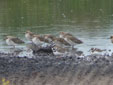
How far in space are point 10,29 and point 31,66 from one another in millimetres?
10680

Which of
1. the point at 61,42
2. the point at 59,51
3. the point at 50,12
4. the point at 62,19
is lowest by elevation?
the point at 50,12

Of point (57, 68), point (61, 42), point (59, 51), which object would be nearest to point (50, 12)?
point (61, 42)

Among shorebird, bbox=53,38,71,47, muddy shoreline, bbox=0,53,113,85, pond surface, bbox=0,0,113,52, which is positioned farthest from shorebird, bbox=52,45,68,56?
shorebird, bbox=53,38,71,47

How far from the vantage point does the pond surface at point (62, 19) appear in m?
21.2

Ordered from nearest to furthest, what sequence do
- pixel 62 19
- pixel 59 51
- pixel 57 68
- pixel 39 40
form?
pixel 57 68
pixel 59 51
pixel 39 40
pixel 62 19

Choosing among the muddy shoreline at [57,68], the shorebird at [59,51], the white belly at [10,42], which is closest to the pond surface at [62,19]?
the white belly at [10,42]

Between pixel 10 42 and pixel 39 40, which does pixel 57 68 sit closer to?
pixel 39 40

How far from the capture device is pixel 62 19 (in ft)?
90.6

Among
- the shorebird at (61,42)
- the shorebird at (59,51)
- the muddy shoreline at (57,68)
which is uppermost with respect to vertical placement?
the muddy shoreline at (57,68)

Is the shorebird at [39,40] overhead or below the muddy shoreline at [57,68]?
below

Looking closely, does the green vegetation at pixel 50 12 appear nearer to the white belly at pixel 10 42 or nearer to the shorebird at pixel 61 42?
the white belly at pixel 10 42

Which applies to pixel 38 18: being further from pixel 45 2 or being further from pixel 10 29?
pixel 45 2

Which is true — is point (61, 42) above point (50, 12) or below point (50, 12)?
above

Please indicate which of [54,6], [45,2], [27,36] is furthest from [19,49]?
[45,2]
